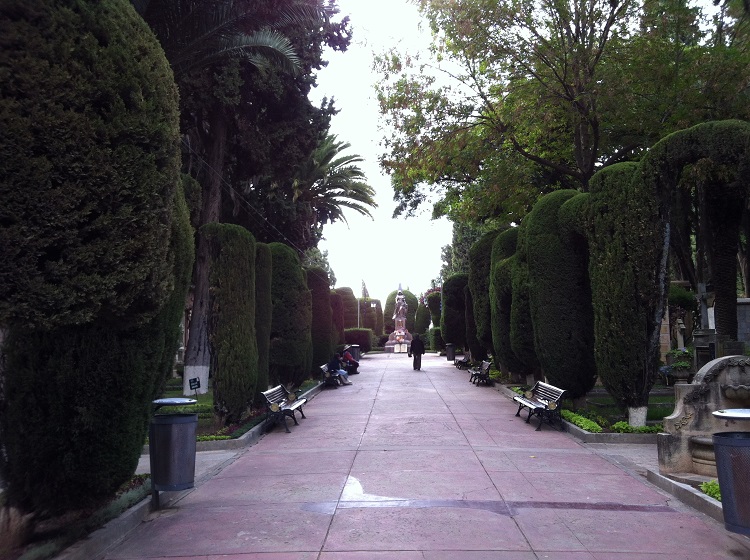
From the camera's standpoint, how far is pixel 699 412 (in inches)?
327

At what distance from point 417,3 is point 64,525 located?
1687 cm

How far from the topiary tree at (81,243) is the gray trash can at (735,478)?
16.6 ft

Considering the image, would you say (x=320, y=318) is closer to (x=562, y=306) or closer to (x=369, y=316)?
(x=562, y=306)

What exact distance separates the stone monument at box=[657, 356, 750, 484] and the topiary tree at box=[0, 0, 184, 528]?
617 centimetres

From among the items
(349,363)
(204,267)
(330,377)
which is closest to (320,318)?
(330,377)

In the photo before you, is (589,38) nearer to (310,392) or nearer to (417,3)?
(417,3)

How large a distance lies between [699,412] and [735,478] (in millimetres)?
3055

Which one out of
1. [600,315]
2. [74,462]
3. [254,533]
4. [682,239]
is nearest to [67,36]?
[74,462]

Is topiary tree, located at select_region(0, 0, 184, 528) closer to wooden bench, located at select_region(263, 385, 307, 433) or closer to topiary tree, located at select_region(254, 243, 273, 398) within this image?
wooden bench, located at select_region(263, 385, 307, 433)

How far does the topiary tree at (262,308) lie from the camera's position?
1496 centimetres

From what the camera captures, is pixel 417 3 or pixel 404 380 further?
pixel 404 380

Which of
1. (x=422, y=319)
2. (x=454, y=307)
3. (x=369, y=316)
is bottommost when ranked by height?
(x=454, y=307)

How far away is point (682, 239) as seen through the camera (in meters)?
25.8

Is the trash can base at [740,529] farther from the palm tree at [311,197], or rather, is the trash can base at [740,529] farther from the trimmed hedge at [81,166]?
the palm tree at [311,197]
